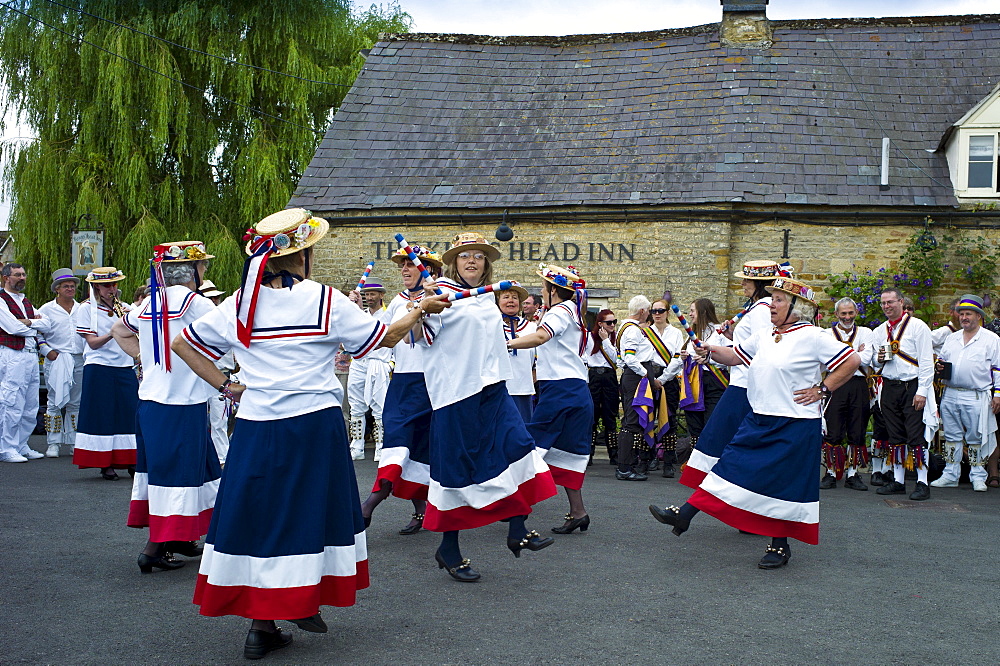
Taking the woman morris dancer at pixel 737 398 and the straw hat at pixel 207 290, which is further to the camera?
the woman morris dancer at pixel 737 398

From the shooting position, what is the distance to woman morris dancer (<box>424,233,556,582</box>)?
18.0 ft

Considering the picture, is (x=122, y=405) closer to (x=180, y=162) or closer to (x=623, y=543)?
(x=623, y=543)

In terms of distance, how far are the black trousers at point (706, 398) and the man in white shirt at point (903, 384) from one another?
1.71 metres

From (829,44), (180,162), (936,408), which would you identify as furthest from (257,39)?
(936,408)

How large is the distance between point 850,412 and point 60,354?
906 centimetres

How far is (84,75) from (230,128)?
10.4ft

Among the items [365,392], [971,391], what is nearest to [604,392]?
[365,392]

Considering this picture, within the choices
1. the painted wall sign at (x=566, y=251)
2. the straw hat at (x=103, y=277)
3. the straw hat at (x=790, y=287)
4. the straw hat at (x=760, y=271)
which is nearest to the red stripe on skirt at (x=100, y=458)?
the straw hat at (x=103, y=277)

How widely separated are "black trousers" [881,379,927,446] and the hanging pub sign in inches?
596

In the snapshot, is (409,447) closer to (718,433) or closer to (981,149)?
(718,433)

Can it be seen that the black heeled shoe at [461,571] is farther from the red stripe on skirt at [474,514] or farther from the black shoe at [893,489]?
the black shoe at [893,489]

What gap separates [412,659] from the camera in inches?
167

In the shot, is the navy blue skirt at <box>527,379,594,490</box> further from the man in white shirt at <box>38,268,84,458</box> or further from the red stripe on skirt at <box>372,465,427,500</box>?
the man in white shirt at <box>38,268,84,458</box>

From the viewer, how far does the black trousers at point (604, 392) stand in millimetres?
11086
